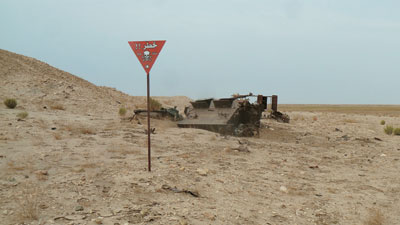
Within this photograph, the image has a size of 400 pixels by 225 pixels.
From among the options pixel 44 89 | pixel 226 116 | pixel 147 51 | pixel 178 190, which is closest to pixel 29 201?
pixel 178 190

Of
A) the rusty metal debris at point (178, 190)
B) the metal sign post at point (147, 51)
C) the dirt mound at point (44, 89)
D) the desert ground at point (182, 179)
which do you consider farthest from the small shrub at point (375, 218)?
the dirt mound at point (44, 89)

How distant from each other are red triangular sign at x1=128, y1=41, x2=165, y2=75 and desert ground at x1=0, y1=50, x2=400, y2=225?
2224 millimetres

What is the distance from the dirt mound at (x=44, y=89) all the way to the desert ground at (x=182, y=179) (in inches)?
275

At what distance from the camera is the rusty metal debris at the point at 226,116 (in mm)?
14562

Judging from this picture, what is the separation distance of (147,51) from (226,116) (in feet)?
25.6

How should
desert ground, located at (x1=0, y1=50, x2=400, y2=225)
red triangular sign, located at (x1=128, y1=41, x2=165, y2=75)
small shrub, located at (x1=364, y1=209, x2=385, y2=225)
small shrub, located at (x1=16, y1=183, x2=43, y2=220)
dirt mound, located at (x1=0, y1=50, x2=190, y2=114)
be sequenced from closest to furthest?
small shrub, located at (x1=16, y1=183, x2=43, y2=220) < desert ground, located at (x1=0, y1=50, x2=400, y2=225) < small shrub, located at (x1=364, y1=209, x2=385, y2=225) < red triangular sign, located at (x1=128, y1=41, x2=165, y2=75) < dirt mound, located at (x1=0, y1=50, x2=190, y2=114)

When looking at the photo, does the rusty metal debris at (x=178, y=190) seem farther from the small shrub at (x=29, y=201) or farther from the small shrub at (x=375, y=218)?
the small shrub at (x=375, y=218)

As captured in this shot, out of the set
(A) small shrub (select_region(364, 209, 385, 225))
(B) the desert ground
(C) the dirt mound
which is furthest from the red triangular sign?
(C) the dirt mound

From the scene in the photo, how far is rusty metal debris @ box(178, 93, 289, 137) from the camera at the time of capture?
47.8 feet

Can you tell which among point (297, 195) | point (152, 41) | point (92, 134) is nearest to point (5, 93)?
point (92, 134)

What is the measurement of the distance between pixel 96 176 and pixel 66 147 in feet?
9.83

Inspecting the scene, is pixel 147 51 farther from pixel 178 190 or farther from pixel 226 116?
pixel 226 116

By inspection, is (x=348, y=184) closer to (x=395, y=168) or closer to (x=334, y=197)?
(x=334, y=197)

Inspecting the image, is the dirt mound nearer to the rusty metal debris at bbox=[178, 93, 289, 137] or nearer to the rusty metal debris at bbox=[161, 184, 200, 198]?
the rusty metal debris at bbox=[178, 93, 289, 137]
